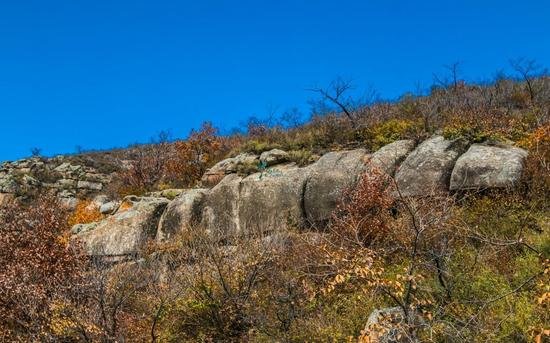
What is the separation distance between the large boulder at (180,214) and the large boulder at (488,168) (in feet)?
27.2

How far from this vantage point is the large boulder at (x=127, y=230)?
18.6m

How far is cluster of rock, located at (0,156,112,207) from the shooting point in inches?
1284

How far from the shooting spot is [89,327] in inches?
397

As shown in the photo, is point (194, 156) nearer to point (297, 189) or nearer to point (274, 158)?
point (274, 158)

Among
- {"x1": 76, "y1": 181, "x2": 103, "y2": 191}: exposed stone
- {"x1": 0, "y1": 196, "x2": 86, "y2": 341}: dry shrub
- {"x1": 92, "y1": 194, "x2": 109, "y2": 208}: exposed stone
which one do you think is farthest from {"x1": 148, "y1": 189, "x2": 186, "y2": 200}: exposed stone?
{"x1": 76, "y1": 181, "x2": 103, "y2": 191}: exposed stone

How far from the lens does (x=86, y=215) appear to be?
24.6m

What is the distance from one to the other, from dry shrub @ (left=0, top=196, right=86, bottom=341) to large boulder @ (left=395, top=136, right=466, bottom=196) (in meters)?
9.17

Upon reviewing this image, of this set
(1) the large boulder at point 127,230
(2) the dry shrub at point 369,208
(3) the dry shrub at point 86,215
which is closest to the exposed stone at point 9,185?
(3) the dry shrub at point 86,215

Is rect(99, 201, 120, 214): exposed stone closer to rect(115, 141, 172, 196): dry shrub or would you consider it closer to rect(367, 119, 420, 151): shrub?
rect(115, 141, 172, 196): dry shrub

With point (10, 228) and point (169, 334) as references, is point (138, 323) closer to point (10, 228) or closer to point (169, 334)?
point (169, 334)

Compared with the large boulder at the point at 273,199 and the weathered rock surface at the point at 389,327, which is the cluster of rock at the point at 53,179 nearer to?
the large boulder at the point at 273,199

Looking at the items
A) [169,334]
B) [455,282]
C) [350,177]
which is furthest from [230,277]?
[350,177]

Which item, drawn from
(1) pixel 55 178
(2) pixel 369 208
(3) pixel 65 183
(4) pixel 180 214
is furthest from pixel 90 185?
(2) pixel 369 208

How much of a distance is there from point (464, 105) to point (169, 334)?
15673mm
